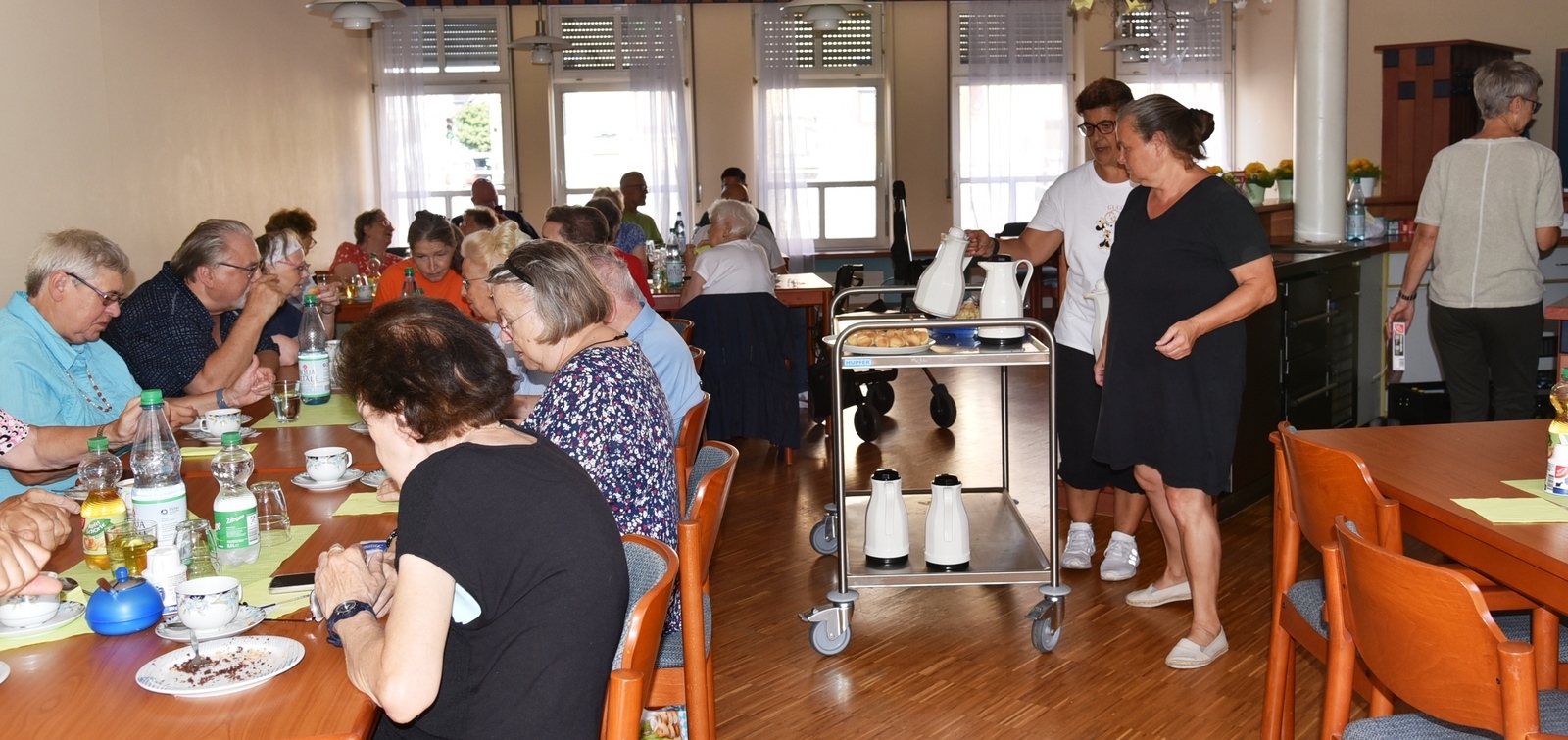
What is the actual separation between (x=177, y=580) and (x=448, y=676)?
18.0 inches

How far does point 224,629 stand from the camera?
5.18ft

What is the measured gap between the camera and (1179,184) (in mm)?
2936

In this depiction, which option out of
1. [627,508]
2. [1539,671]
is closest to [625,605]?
[627,508]

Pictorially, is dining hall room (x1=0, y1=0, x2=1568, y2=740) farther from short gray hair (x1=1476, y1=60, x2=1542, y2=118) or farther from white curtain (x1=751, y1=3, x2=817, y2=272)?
Result: white curtain (x1=751, y1=3, x2=817, y2=272)

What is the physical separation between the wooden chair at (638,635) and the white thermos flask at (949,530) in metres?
1.61

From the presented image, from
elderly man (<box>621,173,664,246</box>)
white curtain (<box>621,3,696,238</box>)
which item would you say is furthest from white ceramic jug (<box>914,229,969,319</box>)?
white curtain (<box>621,3,696,238</box>)

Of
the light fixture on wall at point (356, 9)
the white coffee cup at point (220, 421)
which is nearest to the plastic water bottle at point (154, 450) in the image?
the white coffee cup at point (220, 421)

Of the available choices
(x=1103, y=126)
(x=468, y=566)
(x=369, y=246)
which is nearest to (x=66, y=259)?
(x=468, y=566)

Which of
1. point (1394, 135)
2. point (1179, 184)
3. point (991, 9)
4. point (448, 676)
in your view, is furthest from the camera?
point (991, 9)

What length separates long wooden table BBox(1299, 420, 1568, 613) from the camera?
1.80 meters

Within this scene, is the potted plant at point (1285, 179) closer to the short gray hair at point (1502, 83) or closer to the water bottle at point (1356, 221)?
the water bottle at point (1356, 221)

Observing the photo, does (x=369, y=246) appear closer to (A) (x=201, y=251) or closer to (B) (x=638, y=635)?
(A) (x=201, y=251)

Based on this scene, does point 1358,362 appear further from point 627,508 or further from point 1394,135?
point 627,508

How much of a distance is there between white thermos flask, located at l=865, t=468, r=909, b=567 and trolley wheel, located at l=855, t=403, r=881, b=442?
258 cm
